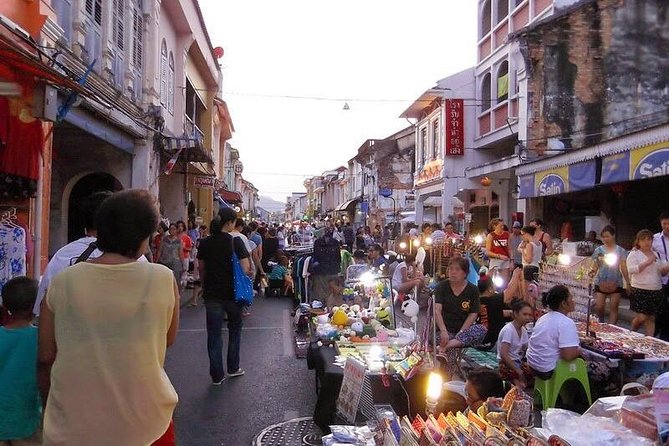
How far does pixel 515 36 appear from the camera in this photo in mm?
17203

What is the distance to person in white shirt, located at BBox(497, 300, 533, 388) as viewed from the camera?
19.1ft

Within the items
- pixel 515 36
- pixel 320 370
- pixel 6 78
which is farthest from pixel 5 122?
pixel 515 36

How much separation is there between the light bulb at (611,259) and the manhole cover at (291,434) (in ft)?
19.0

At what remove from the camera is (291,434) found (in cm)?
505

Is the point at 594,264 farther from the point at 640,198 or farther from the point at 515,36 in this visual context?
the point at 515,36

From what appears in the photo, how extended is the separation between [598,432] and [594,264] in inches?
202

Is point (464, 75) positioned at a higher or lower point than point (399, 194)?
higher

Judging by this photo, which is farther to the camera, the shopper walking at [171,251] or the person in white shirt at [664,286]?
the shopper walking at [171,251]

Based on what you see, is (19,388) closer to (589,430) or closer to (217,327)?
(589,430)

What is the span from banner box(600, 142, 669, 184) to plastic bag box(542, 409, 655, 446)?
24.8 feet

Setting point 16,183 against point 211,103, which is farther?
point 211,103

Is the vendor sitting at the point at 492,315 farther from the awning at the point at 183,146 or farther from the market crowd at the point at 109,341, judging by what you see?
the awning at the point at 183,146

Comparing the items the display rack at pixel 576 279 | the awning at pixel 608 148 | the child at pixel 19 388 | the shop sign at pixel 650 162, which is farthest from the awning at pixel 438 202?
the child at pixel 19 388

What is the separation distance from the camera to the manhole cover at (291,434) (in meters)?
4.86
